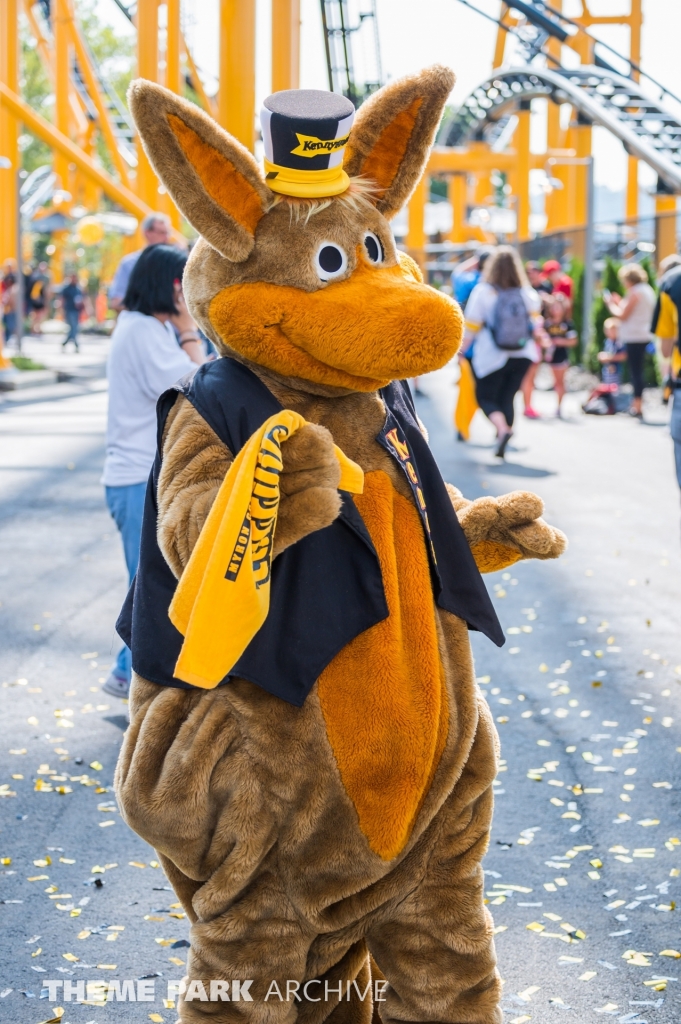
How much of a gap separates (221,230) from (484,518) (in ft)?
2.78

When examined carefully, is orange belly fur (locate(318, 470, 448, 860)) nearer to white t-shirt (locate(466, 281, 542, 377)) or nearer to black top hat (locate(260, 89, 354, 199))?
black top hat (locate(260, 89, 354, 199))

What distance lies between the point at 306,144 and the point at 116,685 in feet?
11.5

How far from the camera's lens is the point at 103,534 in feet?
28.9

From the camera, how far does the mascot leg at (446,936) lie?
237 cm

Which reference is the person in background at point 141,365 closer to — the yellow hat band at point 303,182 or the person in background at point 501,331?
the yellow hat band at point 303,182

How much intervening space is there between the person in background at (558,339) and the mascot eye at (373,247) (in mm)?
14259

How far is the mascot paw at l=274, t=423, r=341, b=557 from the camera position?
83.5 inches

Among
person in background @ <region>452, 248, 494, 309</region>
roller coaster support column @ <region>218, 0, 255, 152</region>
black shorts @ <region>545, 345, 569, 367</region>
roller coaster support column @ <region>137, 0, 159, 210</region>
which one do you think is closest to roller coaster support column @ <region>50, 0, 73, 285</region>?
roller coaster support column @ <region>137, 0, 159, 210</region>

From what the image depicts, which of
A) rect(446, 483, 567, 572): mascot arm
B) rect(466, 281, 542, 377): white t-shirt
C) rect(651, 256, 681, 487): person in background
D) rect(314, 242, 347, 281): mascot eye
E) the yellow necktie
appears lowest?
rect(466, 281, 542, 377): white t-shirt

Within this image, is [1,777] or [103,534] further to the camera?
[103,534]

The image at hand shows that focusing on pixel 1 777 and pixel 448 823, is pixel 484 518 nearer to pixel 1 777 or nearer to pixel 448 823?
pixel 448 823

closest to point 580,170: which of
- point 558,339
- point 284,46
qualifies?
point 558,339

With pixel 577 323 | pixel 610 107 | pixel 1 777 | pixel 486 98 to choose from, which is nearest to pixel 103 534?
pixel 1 777

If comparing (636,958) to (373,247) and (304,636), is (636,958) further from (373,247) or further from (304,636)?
(373,247)
